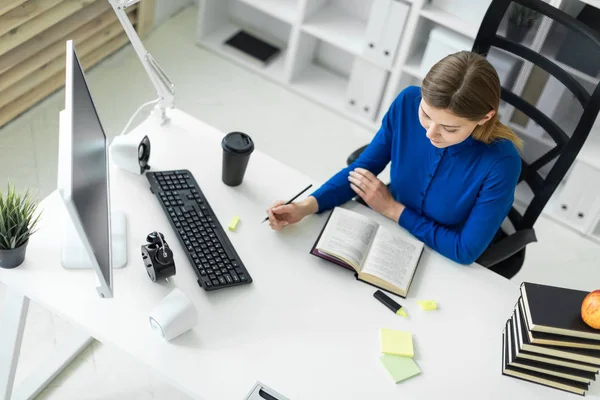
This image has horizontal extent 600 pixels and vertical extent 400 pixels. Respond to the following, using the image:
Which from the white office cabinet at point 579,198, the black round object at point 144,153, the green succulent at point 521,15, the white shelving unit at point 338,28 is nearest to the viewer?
the black round object at point 144,153

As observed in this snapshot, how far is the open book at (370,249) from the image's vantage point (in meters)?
1.90

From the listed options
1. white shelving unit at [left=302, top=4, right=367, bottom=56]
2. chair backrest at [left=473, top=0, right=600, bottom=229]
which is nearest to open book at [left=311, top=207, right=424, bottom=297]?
chair backrest at [left=473, top=0, right=600, bottom=229]

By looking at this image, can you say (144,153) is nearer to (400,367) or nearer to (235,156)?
(235,156)

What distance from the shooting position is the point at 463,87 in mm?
1751

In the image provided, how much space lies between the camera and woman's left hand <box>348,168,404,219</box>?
207 centimetres

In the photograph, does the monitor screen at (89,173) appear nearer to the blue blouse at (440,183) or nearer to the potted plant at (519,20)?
the blue blouse at (440,183)

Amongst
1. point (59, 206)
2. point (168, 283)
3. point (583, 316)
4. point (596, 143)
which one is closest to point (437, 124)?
point (583, 316)


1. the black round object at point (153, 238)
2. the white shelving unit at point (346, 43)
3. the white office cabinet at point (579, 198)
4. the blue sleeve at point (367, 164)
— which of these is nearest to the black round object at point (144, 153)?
the black round object at point (153, 238)

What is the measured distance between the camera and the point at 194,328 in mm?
1706

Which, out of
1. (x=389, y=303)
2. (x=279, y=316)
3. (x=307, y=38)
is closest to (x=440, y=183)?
(x=389, y=303)

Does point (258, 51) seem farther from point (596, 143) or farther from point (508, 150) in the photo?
point (508, 150)

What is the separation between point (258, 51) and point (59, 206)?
78.8 inches

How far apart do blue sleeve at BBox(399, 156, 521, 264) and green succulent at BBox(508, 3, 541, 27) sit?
1.68ft

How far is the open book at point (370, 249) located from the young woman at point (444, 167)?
0.21 ft
